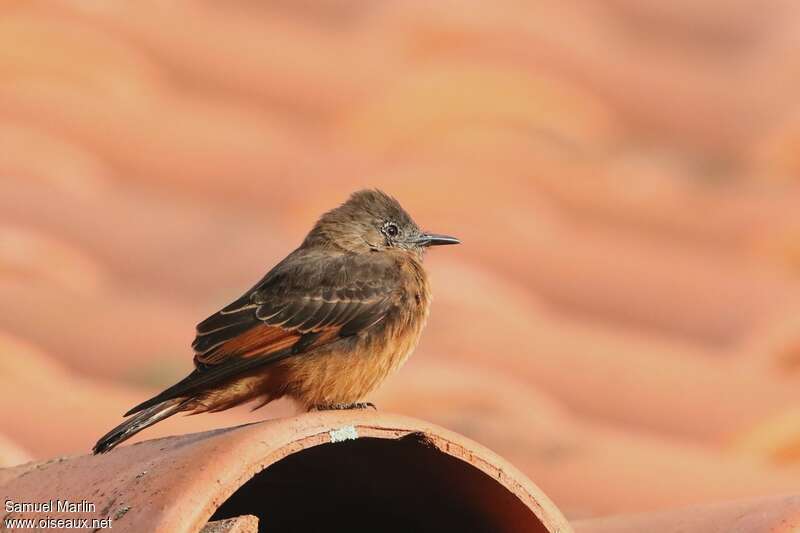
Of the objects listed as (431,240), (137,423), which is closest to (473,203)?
(431,240)

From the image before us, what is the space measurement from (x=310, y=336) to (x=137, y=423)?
2.45ft

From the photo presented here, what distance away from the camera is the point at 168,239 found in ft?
33.5

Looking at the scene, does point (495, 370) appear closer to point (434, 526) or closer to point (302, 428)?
point (434, 526)

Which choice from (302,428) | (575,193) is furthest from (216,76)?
(302,428)

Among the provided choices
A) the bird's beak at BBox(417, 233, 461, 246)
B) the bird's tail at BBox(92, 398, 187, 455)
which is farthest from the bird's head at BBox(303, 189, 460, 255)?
the bird's tail at BBox(92, 398, 187, 455)

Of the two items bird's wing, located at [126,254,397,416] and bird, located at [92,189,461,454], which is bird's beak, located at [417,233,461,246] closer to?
bird, located at [92,189,461,454]

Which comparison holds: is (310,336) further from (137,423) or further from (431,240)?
(431,240)

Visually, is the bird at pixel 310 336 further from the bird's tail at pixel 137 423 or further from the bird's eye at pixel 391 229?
the bird's eye at pixel 391 229

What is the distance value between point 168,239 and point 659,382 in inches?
149

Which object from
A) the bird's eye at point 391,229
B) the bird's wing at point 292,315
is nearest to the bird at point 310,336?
the bird's wing at point 292,315

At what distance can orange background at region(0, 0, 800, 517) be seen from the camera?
7.11 meters

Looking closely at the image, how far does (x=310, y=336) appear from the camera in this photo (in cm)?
443

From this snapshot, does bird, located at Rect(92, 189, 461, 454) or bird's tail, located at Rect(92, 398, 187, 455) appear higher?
bird, located at Rect(92, 189, 461, 454)

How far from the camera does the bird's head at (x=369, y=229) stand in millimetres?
5145
